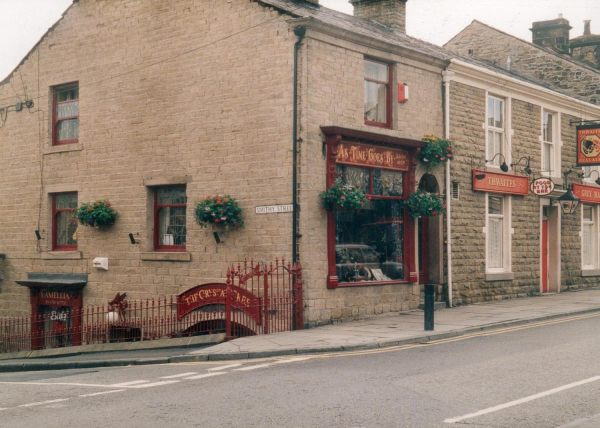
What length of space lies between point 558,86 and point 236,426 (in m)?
24.3

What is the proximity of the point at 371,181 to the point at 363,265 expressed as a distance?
197 centimetres

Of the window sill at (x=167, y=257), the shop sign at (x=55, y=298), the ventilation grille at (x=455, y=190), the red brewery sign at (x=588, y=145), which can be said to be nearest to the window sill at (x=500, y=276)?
the ventilation grille at (x=455, y=190)

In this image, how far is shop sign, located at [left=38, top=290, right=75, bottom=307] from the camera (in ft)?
65.9

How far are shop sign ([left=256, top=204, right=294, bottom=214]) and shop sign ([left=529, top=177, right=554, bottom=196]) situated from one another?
992cm

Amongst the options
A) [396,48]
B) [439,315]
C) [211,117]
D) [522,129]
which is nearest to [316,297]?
[439,315]

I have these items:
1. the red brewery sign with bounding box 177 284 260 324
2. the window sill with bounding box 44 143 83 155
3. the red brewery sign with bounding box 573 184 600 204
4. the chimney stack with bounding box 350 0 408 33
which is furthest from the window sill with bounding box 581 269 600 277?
the window sill with bounding box 44 143 83 155

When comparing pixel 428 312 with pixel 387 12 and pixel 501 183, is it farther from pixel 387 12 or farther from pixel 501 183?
pixel 387 12

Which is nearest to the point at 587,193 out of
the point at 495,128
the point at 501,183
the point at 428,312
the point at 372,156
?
the point at 501,183

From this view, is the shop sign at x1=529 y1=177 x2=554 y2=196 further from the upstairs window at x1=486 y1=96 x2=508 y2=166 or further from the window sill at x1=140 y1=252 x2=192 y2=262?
the window sill at x1=140 y1=252 x2=192 y2=262

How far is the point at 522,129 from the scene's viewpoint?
2230cm

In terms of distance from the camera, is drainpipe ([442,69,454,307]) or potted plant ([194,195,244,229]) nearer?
potted plant ([194,195,244,229])

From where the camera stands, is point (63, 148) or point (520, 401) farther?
point (63, 148)

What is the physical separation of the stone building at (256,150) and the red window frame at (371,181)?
0.15 ft

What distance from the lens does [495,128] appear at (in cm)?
2134
